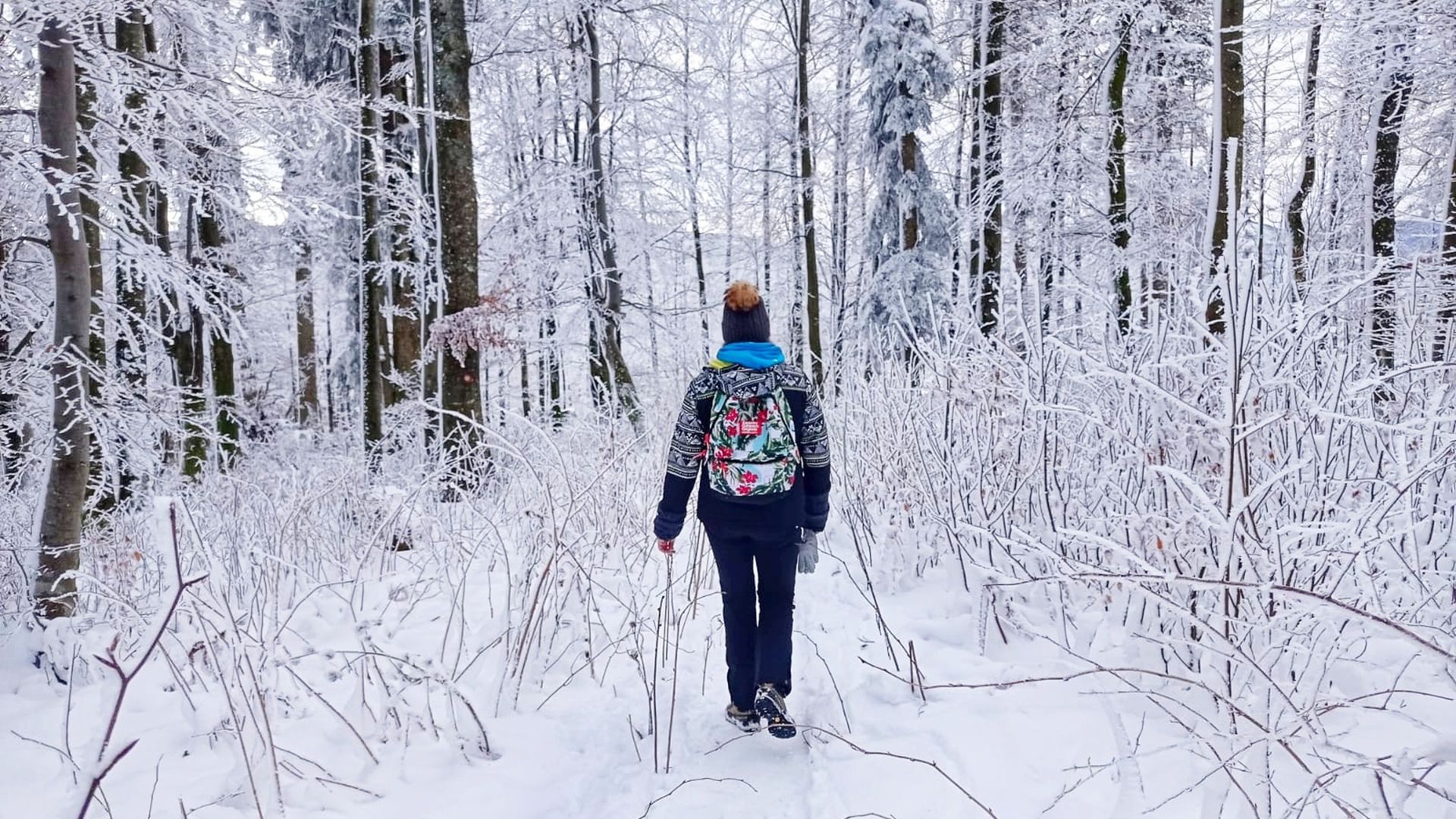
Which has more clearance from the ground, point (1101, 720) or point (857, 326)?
point (857, 326)

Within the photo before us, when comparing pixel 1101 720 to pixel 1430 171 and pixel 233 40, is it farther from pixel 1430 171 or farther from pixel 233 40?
pixel 1430 171

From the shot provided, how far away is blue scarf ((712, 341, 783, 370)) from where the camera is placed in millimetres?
3035

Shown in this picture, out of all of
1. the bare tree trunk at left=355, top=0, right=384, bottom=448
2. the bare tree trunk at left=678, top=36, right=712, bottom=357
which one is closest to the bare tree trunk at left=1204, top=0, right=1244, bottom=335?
the bare tree trunk at left=355, top=0, right=384, bottom=448

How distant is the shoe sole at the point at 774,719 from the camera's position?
9.71ft

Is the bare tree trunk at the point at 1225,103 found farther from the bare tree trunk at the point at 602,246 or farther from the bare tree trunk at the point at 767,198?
the bare tree trunk at the point at 767,198

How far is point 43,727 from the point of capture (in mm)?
3139

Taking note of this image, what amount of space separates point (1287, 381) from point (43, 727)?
14.5ft

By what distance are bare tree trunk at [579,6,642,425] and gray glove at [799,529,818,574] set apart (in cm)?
702

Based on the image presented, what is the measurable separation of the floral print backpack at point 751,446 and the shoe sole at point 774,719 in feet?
2.66

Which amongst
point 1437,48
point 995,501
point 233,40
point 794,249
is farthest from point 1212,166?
point 794,249

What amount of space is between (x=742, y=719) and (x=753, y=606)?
43 cm

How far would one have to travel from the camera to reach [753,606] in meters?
3.21

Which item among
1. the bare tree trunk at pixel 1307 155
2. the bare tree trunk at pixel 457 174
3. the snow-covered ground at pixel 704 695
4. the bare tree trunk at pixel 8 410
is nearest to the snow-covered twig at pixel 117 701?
the snow-covered ground at pixel 704 695

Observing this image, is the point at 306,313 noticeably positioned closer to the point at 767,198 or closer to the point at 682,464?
the point at 767,198
